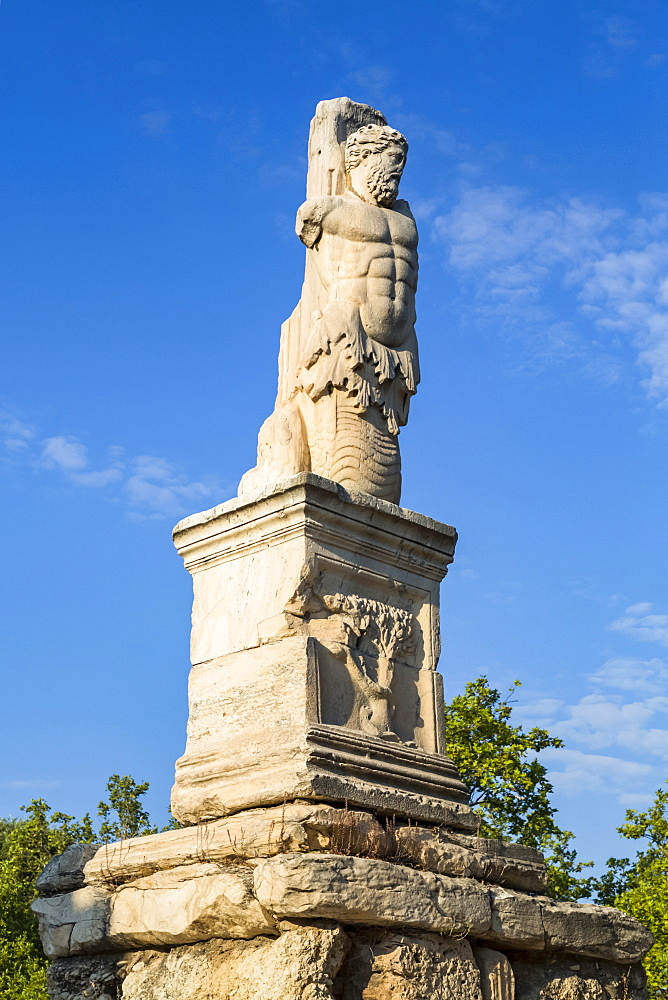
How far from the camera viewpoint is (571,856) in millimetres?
22000

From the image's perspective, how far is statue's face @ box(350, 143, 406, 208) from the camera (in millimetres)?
7879

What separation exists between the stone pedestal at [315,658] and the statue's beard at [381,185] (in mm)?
2135

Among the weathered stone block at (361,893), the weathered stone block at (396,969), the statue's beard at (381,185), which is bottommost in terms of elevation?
the weathered stone block at (396,969)

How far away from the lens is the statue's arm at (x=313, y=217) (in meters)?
7.67

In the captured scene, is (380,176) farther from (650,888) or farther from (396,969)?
(650,888)

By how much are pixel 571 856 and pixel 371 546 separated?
16.8 meters

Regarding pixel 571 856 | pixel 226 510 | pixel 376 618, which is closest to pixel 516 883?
pixel 376 618

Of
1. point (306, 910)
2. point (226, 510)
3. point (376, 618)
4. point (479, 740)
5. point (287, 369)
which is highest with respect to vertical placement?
point (479, 740)

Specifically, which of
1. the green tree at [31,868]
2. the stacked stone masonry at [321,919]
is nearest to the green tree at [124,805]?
the green tree at [31,868]

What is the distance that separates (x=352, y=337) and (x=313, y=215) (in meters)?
0.88

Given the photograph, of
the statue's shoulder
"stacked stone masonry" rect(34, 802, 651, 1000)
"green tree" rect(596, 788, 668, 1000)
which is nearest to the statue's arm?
the statue's shoulder

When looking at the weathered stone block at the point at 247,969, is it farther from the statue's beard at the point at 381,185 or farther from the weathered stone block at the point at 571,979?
the statue's beard at the point at 381,185

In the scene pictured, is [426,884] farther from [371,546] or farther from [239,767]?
[371,546]

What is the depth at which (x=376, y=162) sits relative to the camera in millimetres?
7938
